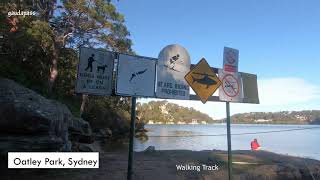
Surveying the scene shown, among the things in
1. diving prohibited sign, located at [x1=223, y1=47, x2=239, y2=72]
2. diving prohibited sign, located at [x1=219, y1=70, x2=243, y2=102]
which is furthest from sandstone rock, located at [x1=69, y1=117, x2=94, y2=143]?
diving prohibited sign, located at [x1=223, y1=47, x2=239, y2=72]

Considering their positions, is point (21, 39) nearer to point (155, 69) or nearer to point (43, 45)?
point (43, 45)

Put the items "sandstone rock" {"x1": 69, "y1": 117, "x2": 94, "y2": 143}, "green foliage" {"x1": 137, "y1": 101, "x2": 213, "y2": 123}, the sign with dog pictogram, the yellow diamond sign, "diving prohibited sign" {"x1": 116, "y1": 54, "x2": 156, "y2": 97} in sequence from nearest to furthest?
the sign with dog pictogram, "diving prohibited sign" {"x1": 116, "y1": 54, "x2": 156, "y2": 97}, the yellow diamond sign, "sandstone rock" {"x1": 69, "y1": 117, "x2": 94, "y2": 143}, "green foliage" {"x1": 137, "y1": 101, "x2": 213, "y2": 123}

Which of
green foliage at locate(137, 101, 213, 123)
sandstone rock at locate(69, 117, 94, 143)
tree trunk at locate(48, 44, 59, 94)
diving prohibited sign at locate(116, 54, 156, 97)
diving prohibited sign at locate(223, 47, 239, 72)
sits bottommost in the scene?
sandstone rock at locate(69, 117, 94, 143)

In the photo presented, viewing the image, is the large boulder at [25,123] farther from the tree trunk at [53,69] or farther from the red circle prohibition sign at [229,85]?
the tree trunk at [53,69]

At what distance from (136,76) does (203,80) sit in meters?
1.79

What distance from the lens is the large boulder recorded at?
33.9 feet

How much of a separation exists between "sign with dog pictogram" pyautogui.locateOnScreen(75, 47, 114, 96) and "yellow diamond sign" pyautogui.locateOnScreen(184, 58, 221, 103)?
188cm

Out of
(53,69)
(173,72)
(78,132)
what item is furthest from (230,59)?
(53,69)

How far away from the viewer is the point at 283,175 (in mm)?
13789

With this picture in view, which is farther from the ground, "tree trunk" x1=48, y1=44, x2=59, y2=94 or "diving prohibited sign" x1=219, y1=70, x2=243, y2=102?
"tree trunk" x1=48, y1=44, x2=59, y2=94

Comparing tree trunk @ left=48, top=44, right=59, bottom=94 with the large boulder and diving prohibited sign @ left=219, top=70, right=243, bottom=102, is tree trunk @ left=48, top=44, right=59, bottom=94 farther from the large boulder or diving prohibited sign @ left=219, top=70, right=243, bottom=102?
diving prohibited sign @ left=219, top=70, right=243, bottom=102

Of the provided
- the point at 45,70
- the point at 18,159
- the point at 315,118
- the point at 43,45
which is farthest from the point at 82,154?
the point at 315,118

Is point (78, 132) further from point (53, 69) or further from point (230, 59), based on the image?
point (230, 59)

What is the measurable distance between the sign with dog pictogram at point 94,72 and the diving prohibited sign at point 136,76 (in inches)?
8.4
